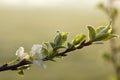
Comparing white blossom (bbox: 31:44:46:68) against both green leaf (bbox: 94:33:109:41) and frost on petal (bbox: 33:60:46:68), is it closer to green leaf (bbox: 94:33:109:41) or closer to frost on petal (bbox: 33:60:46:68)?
frost on petal (bbox: 33:60:46:68)

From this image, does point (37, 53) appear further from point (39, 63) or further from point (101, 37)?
point (101, 37)

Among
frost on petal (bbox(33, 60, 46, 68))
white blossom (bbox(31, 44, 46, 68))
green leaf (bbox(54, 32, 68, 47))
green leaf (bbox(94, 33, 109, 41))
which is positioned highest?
green leaf (bbox(54, 32, 68, 47))

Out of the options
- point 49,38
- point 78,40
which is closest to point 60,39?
point 78,40

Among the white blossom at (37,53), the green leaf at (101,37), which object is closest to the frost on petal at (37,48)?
the white blossom at (37,53)

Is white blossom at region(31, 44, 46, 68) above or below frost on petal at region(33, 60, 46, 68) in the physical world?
above

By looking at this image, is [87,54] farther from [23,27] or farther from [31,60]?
[31,60]

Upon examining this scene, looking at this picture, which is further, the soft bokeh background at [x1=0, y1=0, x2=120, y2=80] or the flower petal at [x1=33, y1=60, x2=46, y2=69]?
the soft bokeh background at [x1=0, y1=0, x2=120, y2=80]

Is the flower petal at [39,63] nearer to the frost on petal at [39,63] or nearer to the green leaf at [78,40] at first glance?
the frost on petal at [39,63]

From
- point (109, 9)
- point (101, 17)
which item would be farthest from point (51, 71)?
point (101, 17)

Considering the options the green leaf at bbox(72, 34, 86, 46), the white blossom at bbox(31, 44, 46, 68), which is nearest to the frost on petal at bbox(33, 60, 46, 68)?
the white blossom at bbox(31, 44, 46, 68)
